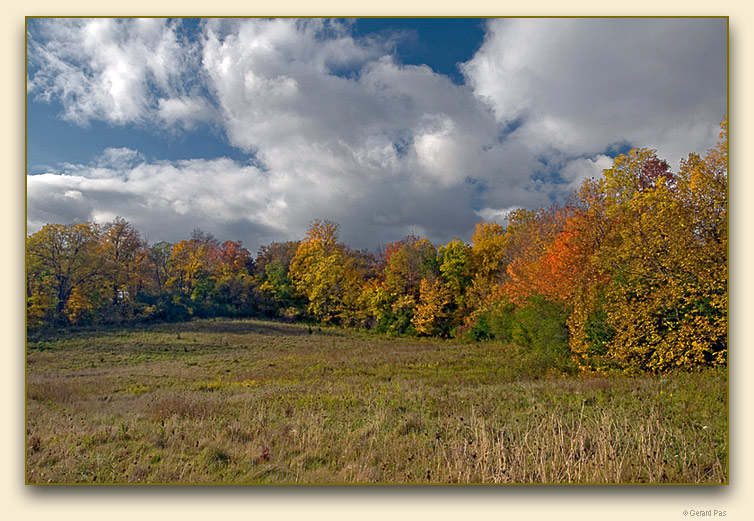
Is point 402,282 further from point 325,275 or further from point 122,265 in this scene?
point 122,265

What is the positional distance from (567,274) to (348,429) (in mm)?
14953

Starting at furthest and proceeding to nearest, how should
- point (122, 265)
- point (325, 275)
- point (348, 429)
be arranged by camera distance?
1. point (325, 275)
2. point (122, 265)
3. point (348, 429)

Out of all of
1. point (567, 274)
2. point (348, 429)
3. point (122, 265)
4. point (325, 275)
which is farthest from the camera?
point (325, 275)

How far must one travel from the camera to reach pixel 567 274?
1789 centimetres

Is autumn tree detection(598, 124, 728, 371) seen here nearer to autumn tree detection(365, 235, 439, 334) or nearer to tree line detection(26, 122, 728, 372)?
tree line detection(26, 122, 728, 372)

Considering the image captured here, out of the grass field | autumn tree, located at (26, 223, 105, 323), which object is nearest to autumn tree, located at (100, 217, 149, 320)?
autumn tree, located at (26, 223, 105, 323)

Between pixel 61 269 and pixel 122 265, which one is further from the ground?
pixel 122 265

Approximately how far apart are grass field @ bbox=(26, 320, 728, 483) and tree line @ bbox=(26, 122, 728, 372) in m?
0.97

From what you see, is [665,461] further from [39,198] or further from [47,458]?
[39,198]

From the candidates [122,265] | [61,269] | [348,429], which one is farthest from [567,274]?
[61,269]

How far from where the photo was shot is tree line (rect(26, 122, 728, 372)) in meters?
7.25

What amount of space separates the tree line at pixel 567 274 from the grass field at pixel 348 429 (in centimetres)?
97

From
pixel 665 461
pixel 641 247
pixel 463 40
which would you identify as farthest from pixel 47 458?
pixel 641 247

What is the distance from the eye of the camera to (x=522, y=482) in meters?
4.96
